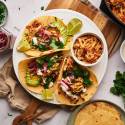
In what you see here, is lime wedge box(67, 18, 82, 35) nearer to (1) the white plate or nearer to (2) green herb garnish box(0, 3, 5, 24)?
(1) the white plate

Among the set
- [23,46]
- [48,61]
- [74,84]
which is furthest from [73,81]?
[23,46]

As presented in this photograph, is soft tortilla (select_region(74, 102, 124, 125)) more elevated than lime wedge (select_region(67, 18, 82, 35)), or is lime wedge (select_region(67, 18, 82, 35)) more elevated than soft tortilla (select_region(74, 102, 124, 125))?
lime wedge (select_region(67, 18, 82, 35))

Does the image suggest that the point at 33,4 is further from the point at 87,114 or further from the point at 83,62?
the point at 87,114

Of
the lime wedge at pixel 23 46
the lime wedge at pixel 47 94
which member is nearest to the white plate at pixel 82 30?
the lime wedge at pixel 23 46

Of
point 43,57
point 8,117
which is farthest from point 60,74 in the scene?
point 8,117

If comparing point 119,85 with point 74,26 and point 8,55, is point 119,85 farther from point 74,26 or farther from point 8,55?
point 8,55

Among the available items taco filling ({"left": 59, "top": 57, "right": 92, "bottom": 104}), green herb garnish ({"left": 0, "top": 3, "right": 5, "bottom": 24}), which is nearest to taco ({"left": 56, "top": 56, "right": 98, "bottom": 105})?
taco filling ({"left": 59, "top": 57, "right": 92, "bottom": 104})

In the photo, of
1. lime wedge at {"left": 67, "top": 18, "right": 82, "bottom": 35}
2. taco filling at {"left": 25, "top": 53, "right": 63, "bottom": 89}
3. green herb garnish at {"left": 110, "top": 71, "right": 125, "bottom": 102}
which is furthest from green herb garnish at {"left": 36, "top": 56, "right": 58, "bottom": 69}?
green herb garnish at {"left": 110, "top": 71, "right": 125, "bottom": 102}

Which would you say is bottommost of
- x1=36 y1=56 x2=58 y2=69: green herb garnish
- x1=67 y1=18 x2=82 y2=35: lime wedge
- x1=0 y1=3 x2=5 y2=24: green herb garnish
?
x1=36 y1=56 x2=58 y2=69: green herb garnish
